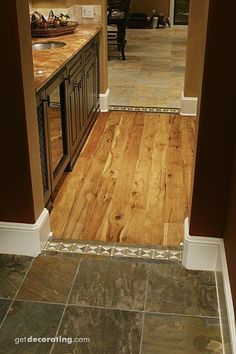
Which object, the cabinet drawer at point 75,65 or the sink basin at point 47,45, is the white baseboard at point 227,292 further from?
the sink basin at point 47,45

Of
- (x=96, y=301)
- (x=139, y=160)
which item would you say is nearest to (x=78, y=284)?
(x=96, y=301)

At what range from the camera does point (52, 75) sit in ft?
9.22

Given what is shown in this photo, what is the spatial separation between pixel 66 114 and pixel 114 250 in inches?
45.8

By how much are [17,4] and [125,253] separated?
4.58 feet

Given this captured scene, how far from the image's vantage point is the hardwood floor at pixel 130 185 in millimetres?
2840

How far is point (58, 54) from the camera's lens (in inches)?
129

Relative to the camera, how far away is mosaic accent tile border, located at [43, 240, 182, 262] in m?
2.56

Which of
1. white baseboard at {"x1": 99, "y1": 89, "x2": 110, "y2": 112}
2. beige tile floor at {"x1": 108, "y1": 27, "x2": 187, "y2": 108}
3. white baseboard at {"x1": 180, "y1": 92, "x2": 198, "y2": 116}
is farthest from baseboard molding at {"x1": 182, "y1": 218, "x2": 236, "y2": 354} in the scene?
beige tile floor at {"x1": 108, "y1": 27, "x2": 187, "y2": 108}

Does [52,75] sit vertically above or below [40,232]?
above

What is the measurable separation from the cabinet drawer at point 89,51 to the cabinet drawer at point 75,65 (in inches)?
9.0

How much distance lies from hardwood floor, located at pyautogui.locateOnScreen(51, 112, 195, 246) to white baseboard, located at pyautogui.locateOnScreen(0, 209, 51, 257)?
25 cm

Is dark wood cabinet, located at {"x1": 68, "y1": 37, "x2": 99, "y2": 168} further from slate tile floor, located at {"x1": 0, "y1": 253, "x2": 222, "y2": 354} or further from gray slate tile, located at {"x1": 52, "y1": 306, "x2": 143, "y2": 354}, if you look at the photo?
gray slate tile, located at {"x1": 52, "y1": 306, "x2": 143, "y2": 354}

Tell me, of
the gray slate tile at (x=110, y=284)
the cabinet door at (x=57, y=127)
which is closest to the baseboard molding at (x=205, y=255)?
the gray slate tile at (x=110, y=284)

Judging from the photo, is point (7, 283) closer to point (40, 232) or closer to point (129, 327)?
point (40, 232)
